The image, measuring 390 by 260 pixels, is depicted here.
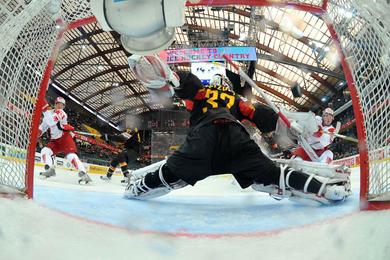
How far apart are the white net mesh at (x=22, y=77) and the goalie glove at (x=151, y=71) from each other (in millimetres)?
441

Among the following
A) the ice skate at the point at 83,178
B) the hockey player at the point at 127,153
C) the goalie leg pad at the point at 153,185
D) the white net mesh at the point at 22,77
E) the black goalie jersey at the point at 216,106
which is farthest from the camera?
the hockey player at the point at 127,153

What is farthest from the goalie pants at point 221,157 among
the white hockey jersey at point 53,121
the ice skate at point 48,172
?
the ice skate at point 48,172

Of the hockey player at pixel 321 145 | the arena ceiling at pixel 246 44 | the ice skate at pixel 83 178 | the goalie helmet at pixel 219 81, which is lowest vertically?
the ice skate at pixel 83 178

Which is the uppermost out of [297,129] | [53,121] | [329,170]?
[53,121]

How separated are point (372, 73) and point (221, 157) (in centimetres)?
100

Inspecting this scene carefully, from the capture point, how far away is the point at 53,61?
1.88 metres

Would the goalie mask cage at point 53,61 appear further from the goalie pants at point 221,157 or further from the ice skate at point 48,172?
the ice skate at point 48,172

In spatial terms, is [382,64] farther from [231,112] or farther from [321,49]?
[321,49]

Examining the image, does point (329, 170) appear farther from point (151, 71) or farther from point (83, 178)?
point (83, 178)

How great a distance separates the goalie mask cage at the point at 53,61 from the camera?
4.47 feet

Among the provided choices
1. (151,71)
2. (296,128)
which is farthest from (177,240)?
(296,128)

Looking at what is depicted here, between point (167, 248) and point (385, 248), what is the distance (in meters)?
0.60

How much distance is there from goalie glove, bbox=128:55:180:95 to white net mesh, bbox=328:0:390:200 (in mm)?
869

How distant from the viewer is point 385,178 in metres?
1.35
